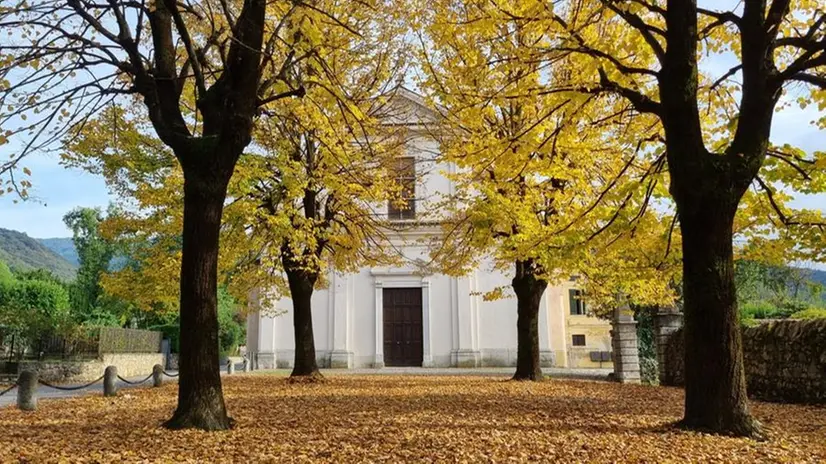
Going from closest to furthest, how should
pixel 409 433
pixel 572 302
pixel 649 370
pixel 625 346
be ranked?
1. pixel 409 433
2. pixel 625 346
3. pixel 649 370
4. pixel 572 302

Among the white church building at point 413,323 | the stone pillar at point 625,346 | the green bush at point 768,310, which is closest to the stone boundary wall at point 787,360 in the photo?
the stone pillar at point 625,346

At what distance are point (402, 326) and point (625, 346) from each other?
1176cm

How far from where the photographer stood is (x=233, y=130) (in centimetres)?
702

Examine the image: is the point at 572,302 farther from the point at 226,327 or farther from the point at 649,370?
the point at 226,327

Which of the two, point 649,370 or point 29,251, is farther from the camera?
point 29,251

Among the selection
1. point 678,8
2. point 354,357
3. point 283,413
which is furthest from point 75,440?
point 354,357

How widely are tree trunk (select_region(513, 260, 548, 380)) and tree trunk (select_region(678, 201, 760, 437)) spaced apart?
27.1 ft

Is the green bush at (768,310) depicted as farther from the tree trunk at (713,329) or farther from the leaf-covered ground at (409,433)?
the tree trunk at (713,329)

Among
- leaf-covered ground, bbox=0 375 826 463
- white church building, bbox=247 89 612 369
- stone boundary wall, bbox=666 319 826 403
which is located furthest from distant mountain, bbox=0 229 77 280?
stone boundary wall, bbox=666 319 826 403

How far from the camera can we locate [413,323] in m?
26.5

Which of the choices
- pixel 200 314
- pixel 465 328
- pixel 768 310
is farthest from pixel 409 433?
pixel 768 310

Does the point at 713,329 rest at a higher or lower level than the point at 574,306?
lower

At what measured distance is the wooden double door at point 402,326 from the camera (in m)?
26.1

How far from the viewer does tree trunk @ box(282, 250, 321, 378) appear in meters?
15.1
